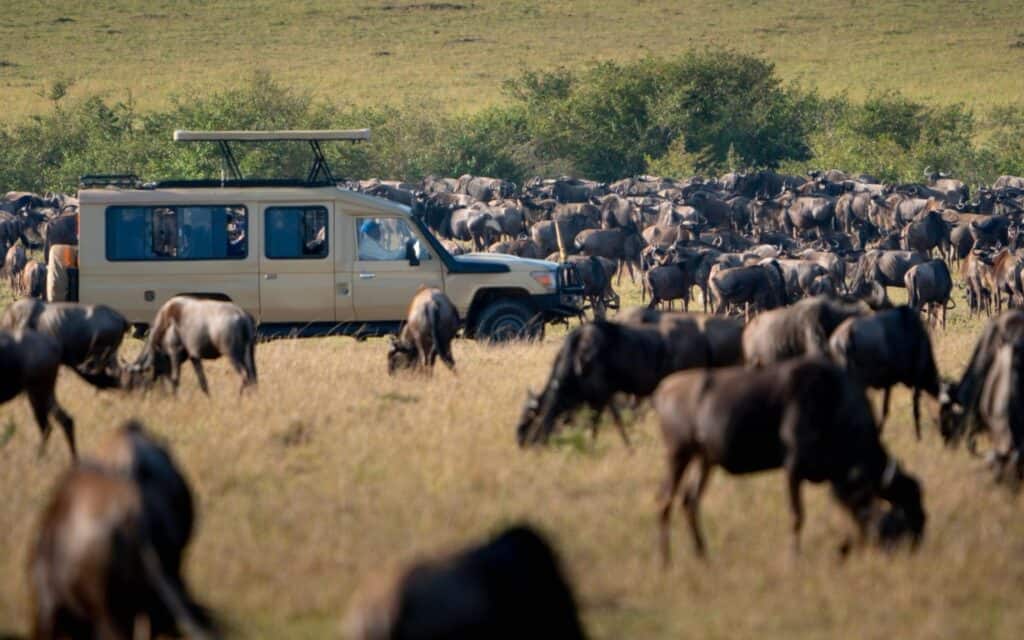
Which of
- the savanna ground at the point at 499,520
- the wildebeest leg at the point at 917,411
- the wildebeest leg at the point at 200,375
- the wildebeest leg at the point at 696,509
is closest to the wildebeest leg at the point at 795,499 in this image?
the savanna ground at the point at 499,520

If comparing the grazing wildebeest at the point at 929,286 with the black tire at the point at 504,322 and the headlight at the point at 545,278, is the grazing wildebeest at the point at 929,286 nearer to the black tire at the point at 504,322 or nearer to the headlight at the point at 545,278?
the headlight at the point at 545,278

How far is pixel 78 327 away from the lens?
12.0 meters

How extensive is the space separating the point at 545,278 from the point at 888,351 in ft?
20.2

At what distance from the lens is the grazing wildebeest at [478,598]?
4527 mm

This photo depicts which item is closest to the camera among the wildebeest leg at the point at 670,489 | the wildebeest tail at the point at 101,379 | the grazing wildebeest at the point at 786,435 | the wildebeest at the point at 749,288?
the grazing wildebeest at the point at 786,435

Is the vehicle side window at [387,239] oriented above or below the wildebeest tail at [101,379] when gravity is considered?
above

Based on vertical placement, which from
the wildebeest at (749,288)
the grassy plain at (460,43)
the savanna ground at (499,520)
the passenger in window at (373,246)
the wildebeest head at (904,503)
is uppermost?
the grassy plain at (460,43)

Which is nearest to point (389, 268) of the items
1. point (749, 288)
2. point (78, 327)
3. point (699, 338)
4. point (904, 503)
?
point (78, 327)

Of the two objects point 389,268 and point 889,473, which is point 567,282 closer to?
point 389,268

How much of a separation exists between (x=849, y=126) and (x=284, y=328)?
4292 centimetres

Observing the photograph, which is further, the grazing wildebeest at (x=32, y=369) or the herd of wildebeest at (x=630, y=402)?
the grazing wildebeest at (x=32, y=369)

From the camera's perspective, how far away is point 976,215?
34094 millimetres

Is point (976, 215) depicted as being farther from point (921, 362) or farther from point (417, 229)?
point (921, 362)

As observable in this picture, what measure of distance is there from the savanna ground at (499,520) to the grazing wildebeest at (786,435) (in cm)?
29
